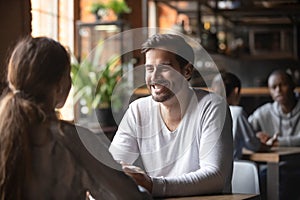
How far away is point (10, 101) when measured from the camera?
170cm

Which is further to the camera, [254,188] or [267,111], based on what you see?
[267,111]

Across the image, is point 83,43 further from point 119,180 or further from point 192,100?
point 119,180

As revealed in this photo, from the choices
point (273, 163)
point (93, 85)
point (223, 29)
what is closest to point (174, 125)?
point (273, 163)

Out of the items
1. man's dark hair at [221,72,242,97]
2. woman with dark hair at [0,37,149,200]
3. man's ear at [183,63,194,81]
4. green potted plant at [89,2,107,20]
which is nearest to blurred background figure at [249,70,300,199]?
man's dark hair at [221,72,242,97]

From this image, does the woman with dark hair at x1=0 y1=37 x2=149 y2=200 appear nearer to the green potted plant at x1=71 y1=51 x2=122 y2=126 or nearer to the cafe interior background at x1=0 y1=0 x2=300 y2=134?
the cafe interior background at x1=0 y1=0 x2=300 y2=134

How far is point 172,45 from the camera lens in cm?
245

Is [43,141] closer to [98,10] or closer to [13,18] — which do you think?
[13,18]

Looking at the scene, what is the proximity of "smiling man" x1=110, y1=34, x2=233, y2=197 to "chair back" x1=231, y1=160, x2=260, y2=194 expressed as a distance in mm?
646

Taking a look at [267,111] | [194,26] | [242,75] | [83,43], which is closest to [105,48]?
[83,43]

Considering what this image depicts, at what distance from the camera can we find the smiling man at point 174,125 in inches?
92.4

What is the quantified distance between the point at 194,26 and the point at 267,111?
355 centimetres

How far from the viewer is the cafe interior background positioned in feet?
20.8

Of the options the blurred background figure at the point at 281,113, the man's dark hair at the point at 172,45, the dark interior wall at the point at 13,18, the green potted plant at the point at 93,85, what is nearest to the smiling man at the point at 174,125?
the man's dark hair at the point at 172,45

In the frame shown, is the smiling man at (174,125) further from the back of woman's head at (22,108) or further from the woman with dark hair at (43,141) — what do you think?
the back of woman's head at (22,108)
